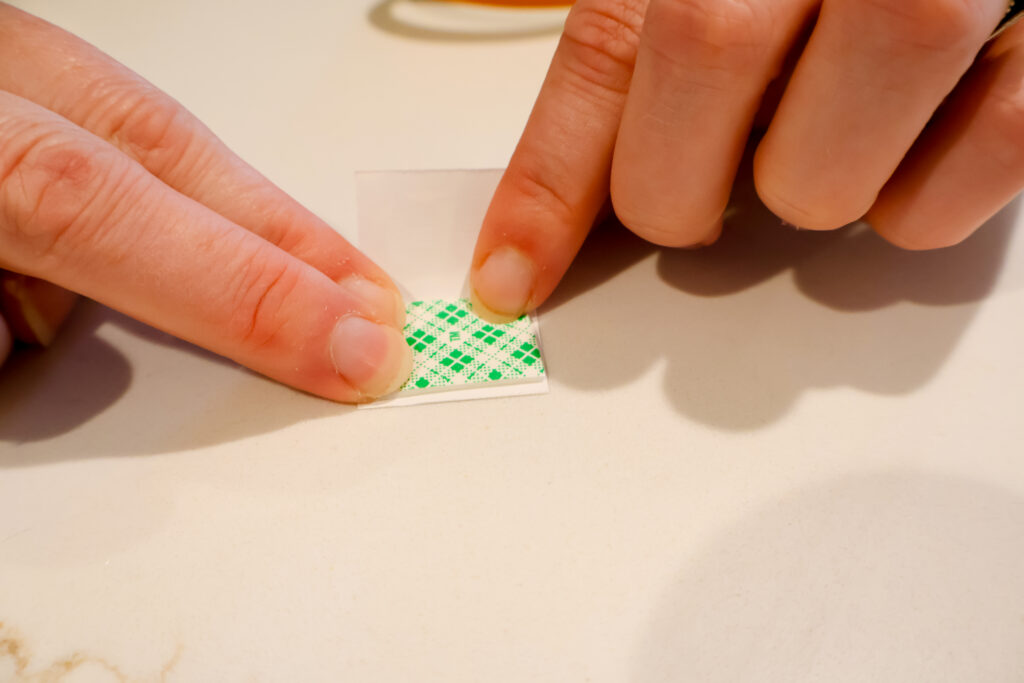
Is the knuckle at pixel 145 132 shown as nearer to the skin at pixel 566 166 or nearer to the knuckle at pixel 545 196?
the skin at pixel 566 166

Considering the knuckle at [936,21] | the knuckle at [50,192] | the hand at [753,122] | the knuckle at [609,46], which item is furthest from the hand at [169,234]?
the knuckle at [936,21]

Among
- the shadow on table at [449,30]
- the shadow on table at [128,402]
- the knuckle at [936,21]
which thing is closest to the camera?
the knuckle at [936,21]

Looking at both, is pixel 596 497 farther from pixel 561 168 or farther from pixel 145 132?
pixel 145 132

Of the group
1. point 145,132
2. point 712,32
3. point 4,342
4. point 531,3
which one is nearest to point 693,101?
point 712,32

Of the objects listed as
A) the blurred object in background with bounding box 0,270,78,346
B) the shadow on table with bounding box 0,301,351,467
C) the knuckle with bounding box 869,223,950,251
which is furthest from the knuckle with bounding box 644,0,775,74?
the blurred object in background with bounding box 0,270,78,346

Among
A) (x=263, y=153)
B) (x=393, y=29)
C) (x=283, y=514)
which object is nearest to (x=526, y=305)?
(x=283, y=514)

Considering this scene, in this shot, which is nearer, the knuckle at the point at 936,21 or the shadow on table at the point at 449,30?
the knuckle at the point at 936,21

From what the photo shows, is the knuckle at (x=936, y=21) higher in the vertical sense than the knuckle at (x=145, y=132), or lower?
higher

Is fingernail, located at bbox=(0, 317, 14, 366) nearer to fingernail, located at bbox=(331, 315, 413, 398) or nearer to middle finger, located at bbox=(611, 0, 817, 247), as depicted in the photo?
fingernail, located at bbox=(331, 315, 413, 398)
